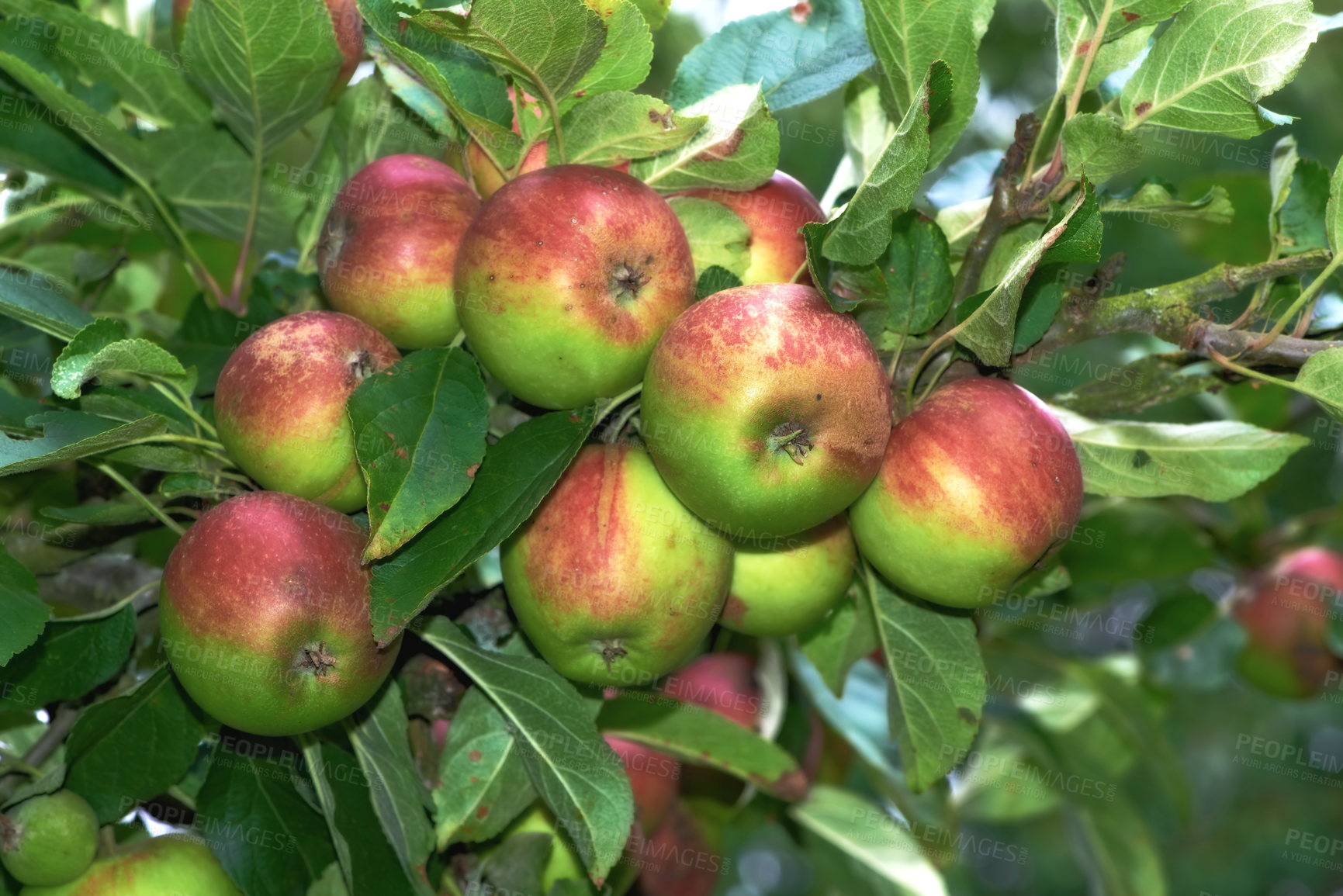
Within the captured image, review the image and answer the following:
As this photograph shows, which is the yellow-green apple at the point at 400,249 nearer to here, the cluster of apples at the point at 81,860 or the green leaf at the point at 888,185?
the green leaf at the point at 888,185

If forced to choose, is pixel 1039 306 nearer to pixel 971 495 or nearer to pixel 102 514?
pixel 971 495

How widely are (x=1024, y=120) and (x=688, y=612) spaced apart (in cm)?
68

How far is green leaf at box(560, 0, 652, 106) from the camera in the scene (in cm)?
118

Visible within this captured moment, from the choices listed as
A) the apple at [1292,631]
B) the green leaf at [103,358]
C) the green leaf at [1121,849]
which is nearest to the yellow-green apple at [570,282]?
the green leaf at [103,358]

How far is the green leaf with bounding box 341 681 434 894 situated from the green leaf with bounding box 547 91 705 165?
29.3 inches

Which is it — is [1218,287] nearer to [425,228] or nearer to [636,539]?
[636,539]

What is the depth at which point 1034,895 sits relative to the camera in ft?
25.8

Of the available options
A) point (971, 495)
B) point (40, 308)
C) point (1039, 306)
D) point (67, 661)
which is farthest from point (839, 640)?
point (40, 308)

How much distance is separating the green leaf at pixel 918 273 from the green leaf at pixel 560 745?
0.61 meters

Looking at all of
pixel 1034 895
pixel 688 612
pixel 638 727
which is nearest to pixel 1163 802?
pixel 1034 895

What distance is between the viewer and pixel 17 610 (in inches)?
48.1

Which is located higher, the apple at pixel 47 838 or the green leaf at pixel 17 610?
the green leaf at pixel 17 610

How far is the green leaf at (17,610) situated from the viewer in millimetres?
1188

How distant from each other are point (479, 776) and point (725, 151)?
84 cm
